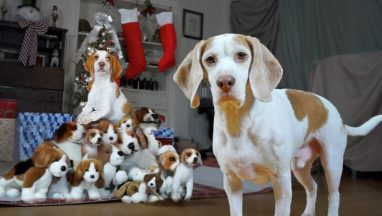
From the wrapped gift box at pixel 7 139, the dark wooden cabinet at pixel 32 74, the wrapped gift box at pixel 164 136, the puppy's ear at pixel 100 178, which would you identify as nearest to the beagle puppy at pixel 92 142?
the puppy's ear at pixel 100 178

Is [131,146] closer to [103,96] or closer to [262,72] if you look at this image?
[103,96]

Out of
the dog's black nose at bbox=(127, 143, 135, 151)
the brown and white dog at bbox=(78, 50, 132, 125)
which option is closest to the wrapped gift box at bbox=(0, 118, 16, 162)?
the brown and white dog at bbox=(78, 50, 132, 125)

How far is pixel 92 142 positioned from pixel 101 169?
13cm

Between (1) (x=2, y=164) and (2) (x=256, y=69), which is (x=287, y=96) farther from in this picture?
(1) (x=2, y=164)

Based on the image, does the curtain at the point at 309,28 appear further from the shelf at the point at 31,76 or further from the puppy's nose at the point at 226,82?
the puppy's nose at the point at 226,82

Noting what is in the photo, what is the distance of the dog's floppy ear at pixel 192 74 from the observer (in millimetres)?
801

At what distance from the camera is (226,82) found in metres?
0.72

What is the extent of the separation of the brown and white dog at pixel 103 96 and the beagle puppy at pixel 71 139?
103 mm

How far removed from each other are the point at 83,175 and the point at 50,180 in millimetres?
149

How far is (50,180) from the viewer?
1628 millimetres

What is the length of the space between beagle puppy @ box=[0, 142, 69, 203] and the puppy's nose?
3.53ft

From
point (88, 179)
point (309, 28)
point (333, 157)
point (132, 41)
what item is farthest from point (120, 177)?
point (309, 28)

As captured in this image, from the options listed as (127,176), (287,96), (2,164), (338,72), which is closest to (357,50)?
(338,72)

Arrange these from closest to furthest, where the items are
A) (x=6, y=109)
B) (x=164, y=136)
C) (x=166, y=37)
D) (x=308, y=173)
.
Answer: (x=308, y=173) < (x=164, y=136) < (x=6, y=109) < (x=166, y=37)
